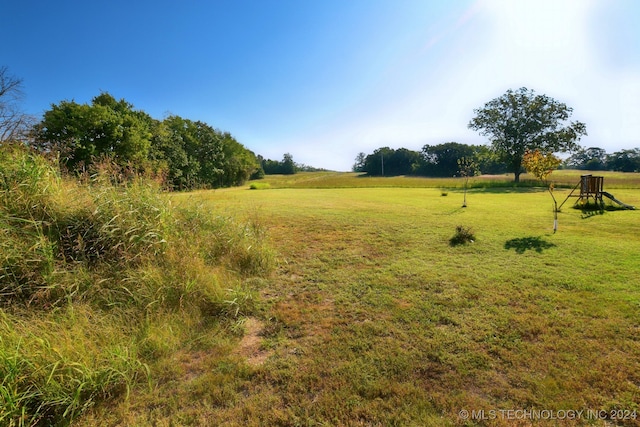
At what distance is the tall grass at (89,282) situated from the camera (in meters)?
2.38

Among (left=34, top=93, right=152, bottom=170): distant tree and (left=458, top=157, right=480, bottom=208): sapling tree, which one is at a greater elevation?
(left=34, top=93, right=152, bottom=170): distant tree

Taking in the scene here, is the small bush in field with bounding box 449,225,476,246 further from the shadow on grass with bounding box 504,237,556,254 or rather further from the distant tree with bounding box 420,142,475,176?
the distant tree with bounding box 420,142,475,176

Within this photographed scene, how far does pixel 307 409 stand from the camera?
7.47ft

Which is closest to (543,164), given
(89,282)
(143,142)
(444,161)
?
(89,282)

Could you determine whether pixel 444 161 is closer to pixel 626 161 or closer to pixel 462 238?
pixel 626 161

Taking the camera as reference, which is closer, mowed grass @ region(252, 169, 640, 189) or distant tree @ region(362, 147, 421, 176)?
mowed grass @ region(252, 169, 640, 189)

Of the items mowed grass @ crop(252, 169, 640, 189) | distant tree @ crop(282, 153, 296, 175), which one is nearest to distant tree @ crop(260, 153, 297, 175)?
distant tree @ crop(282, 153, 296, 175)

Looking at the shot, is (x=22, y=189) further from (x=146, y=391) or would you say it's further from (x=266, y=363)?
(x=266, y=363)

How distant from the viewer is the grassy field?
2.25 meters

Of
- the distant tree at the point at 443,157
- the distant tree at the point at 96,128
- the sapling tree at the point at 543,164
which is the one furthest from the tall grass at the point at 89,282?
the distant tree at the point at 443,157

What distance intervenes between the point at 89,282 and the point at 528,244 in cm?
882

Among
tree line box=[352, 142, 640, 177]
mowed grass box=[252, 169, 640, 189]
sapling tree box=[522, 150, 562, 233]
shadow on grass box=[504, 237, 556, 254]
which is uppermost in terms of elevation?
tree line box=[352, 142, 640, 177]

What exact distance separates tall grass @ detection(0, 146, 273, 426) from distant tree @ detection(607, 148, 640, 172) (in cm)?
8766

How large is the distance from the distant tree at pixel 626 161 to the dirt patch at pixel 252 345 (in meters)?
87.3
